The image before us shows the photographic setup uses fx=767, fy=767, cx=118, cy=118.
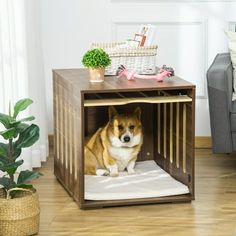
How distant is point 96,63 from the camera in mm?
3631

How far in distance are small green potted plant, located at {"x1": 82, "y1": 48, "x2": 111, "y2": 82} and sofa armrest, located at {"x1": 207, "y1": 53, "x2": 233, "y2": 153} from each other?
65 cm

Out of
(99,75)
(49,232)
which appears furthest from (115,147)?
(49,232)

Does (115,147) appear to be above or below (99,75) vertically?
below

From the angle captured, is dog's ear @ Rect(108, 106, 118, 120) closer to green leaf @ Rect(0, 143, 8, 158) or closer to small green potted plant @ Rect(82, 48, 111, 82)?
small green potted plant @ Rect(82, 48, 111, 82)

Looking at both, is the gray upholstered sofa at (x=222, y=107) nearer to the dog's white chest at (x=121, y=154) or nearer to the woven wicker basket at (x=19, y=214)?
the dog's white chest at (x=121, y=154)

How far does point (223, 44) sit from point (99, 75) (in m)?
1.30

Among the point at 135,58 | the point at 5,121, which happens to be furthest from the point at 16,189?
the point at 135,58

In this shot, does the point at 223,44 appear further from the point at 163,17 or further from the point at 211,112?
the point at 211,112

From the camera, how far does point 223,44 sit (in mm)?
4695

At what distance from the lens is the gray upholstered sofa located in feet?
13.2

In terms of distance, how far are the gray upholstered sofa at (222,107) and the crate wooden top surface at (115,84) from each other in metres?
0.35

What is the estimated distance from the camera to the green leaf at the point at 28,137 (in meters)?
3.16

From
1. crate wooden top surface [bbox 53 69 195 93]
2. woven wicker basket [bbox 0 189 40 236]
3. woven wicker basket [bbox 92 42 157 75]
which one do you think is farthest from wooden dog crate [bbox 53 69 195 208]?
woven wicker basket [bbox 0 189 40 236]

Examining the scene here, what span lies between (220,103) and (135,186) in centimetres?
68
